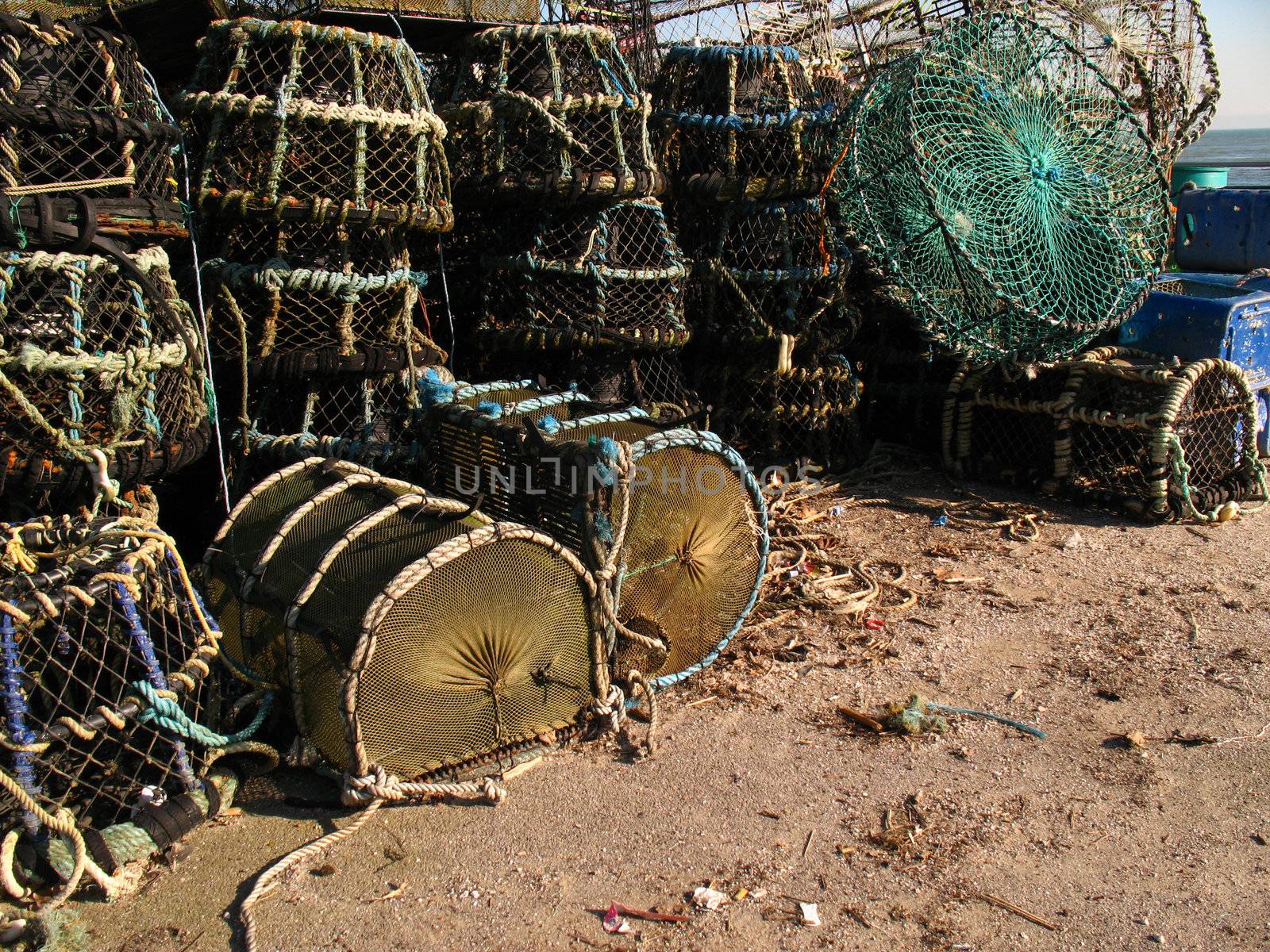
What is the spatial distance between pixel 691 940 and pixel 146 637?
4.50 ft

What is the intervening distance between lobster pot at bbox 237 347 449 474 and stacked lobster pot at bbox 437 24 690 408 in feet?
1.44

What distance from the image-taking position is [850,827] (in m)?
2.58

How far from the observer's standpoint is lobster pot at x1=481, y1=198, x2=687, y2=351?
161 inches

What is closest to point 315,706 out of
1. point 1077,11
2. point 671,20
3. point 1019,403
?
point 1019,403

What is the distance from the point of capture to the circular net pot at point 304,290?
3.57m

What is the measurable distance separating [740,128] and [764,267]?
0.58 metres

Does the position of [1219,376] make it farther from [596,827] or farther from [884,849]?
[596,827]

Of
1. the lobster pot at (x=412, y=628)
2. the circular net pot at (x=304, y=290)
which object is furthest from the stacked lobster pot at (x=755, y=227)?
the lobster pot at (x=412, y=628)

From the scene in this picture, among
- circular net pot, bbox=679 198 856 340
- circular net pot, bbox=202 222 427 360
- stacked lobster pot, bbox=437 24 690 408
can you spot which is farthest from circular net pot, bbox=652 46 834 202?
circular net pot, bbox=202 222 427 360

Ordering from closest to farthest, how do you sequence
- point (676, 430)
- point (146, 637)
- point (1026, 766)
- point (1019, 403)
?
point (146, 637), point (1026, 766), point (676, 430), point (1019, 403)

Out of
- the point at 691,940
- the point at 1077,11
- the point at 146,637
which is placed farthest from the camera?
the point at 1077,11

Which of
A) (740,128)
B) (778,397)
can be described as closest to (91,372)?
(740,128)

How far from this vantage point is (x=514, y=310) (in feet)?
13.8

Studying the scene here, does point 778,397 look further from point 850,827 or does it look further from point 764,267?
point 850,827
